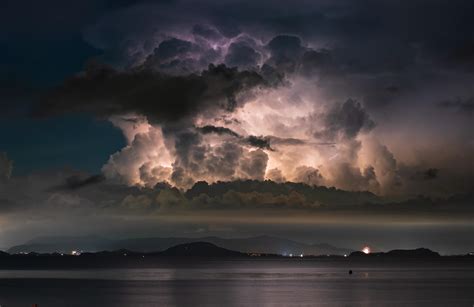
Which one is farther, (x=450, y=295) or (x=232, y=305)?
(x=450, y=295)

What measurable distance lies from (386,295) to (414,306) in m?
19.2

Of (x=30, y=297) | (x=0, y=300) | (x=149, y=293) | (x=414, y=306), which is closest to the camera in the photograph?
(x=414, y=306)

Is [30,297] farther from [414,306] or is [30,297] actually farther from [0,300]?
Result: [414,306]

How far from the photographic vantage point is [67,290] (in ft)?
418

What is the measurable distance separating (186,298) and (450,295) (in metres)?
43.9

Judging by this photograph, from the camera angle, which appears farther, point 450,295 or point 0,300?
point 450,295

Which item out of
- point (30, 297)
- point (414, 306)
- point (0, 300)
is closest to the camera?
point (414, 306)

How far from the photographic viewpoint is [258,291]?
395 feet

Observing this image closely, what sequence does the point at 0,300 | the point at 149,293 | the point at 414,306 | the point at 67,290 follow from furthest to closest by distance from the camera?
the point at 67,290, the point at 149,293, the point at 0,300, the point at 414,306

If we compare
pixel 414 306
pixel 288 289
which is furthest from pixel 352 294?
pixel 414 306

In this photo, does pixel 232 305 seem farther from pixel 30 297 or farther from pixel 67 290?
pixel 67 290

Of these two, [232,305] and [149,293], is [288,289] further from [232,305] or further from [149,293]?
[232,305]

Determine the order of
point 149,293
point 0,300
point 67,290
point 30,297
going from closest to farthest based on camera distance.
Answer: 1. point 0,300
2. point 30,297
3. point 149,293
4. point 67,290

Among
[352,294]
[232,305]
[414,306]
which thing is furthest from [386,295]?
[232,305]
